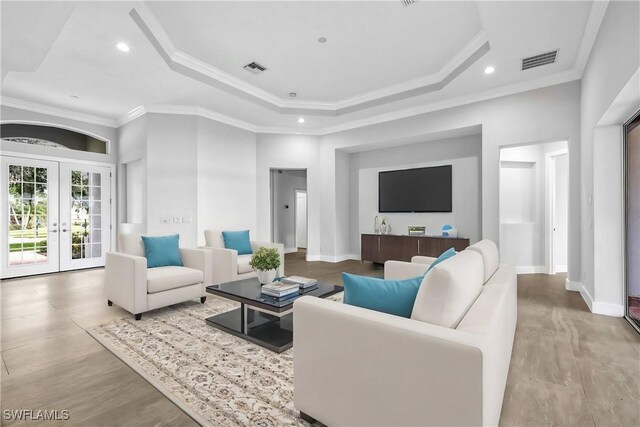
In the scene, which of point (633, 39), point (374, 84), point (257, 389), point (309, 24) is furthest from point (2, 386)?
point (374, 84)

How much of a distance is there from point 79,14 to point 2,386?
3110 mm

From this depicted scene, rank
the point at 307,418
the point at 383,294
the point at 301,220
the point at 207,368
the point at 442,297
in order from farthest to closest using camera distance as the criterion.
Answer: the point at 301,220 → the point at 207,368 → the point at 307,418 → the point at 383,294 → the point at 442,297

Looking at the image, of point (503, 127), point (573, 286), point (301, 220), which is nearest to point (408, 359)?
point (573, 286)

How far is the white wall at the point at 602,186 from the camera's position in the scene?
284 cm

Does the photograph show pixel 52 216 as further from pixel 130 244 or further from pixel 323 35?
pixel 323 35

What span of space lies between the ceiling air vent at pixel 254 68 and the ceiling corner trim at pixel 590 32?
11.6ft

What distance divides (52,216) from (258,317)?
4901 mm

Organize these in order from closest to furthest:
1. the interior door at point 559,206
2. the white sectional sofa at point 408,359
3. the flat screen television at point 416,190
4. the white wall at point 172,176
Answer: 1. the white sectional sofa at point 408,359
2. the white wall at point 172,176
3. the interior door at point 559,206
4. the flat screen television at point 416,190

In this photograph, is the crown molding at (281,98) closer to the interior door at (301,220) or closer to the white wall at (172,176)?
the white wall at (172,176)

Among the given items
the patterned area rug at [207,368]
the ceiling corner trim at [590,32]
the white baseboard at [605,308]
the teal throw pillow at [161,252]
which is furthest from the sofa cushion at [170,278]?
the ceiling corner trim at [590,32]

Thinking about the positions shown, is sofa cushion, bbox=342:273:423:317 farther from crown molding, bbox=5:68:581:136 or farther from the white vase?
crown molding, bbox=5:68:581:136

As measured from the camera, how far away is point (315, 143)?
6812 millimetres

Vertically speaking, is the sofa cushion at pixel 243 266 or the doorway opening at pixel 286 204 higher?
the doorway opening at pixel 286 204

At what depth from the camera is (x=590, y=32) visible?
3035 mm
